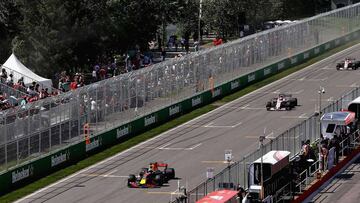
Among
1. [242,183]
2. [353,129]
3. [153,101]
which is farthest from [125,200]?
[153,101]

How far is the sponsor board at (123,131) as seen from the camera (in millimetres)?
56819

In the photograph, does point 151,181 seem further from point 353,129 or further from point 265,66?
point 265,66

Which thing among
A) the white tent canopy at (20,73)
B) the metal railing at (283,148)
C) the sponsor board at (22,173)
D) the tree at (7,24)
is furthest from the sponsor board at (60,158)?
the tree at (7,24)

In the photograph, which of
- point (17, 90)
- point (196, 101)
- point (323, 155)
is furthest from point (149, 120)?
point (323, 155)

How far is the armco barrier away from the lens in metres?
46.3

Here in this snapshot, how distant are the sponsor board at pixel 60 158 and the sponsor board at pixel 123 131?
6.34m

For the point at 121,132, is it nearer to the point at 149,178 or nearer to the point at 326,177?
the point at 149,178

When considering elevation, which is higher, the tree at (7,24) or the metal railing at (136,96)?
the tree at (7,24)

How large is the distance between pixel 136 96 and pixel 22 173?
14.2 metres

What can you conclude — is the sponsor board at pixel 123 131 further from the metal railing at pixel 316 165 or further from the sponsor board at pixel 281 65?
the sponsor board at pixel 281 65

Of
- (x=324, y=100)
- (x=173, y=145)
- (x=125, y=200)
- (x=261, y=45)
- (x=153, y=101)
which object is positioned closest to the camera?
(x=125, y=200)

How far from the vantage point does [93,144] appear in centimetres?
5378

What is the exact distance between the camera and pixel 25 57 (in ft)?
247

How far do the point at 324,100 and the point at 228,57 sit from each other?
963cm
